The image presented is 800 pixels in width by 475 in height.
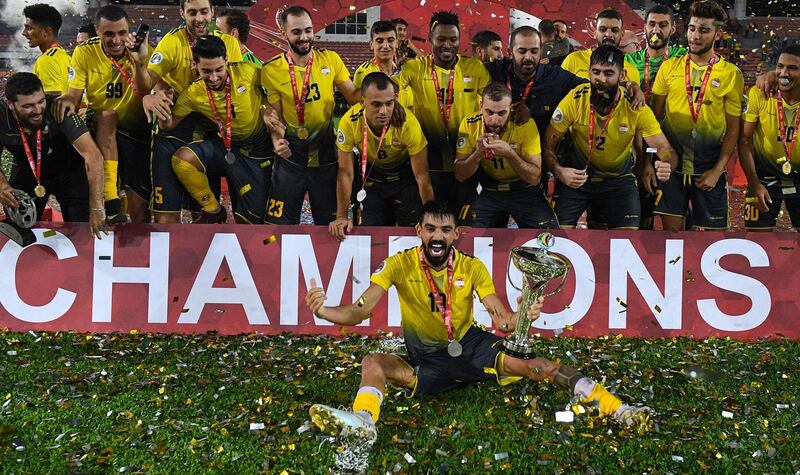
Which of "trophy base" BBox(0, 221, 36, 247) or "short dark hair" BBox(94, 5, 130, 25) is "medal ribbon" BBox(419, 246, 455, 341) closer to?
"trophy base" BBox(0, 221, 36, 247)

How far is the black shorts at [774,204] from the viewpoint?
254 inches

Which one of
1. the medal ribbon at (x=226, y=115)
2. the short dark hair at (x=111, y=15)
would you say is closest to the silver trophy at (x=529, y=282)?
the medal ribbon at (x=226, y=115)

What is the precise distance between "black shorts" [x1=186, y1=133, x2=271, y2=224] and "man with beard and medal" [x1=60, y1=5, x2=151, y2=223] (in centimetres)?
63

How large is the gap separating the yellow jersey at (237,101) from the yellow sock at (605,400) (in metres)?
3.33

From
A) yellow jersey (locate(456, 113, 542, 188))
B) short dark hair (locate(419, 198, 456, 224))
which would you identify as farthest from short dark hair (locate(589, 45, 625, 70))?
short dark hair (locate(419, 198, 456, 224))

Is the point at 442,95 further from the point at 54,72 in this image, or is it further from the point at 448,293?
the point at 54,72

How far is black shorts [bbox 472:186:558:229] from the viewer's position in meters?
6.26

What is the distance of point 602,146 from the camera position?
6199mm

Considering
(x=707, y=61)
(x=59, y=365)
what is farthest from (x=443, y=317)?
(x=707, y=61)

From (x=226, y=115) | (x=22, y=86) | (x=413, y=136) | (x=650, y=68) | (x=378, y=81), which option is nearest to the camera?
(x=22, y=86)

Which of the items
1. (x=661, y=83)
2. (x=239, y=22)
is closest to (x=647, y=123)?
(x=661, y=83)

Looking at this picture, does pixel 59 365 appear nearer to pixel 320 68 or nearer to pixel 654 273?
pixel 320 68

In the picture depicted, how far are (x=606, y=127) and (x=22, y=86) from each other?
157 inches

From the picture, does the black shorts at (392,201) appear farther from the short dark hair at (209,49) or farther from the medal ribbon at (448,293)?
the medal ribbon at (448,293)
